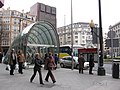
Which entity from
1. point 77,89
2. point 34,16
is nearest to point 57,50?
point 77,89

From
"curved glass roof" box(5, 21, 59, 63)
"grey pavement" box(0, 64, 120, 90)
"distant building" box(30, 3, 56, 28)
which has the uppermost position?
"distant building" box(30, 3, 56, 28)

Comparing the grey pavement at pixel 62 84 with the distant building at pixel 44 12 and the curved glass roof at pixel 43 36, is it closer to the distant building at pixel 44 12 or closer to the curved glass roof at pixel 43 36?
the curved glass roof at pixel 43 36

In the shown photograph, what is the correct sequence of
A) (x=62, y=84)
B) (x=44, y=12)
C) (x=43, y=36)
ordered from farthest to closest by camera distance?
(x=44, y=12) → (x=43, y=36) → (x=62, y=84)

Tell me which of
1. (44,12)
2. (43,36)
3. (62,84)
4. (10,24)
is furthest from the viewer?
(44,12)

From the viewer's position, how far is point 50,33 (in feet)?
87.0

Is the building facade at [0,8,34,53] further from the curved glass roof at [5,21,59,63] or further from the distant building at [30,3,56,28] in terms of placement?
the curved glass roof at [5,21,59,63]

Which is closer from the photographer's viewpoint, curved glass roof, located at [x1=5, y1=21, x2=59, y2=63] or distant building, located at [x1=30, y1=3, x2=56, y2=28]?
curved glass roof, located at [x1=5, y1=21, x2=59, y2=63]

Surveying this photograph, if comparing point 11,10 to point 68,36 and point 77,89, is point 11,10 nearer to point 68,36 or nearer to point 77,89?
point 68,36

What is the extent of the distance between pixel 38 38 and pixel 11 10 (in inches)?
2713

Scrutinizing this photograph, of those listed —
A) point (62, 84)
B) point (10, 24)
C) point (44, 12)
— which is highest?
point (44, 12)

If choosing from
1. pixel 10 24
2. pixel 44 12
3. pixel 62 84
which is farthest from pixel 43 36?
pixel 44 12

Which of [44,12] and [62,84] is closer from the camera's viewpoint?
[62,84]

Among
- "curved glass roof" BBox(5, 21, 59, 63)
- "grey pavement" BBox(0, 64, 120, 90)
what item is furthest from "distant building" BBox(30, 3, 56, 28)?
"grey pavement" BBox(0, 64, 120, 90)

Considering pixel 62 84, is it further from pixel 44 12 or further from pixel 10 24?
→ pixel 44 12
